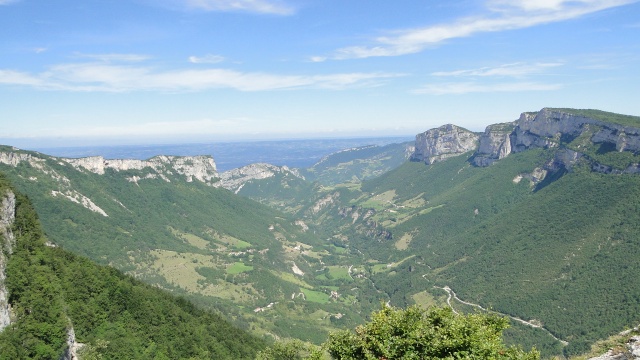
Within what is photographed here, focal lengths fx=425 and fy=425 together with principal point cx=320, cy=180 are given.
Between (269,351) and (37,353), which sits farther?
(269,351)

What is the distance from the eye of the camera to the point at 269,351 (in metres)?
74.3

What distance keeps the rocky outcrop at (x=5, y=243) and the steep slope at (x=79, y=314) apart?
342 mm

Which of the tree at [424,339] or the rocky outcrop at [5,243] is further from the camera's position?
the rocky outcrop at [5,243]

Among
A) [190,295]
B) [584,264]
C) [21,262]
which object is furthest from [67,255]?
[584,264]

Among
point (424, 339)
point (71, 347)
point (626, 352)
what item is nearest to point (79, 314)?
point (71, 347)

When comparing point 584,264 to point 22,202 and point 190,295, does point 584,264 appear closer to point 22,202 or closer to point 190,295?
→ point 190,295

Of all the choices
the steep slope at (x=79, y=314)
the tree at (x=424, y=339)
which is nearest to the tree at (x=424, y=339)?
the tree at (x=424, y=339)

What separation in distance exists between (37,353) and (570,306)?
591 ft

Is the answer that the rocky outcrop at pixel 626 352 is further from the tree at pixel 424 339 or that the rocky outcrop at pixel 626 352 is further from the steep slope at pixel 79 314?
the steep slope at pixel 79 314

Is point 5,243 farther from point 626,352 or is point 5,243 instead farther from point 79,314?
point 626,352

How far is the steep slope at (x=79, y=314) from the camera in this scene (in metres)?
57.9

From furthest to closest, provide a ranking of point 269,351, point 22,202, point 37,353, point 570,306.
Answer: point 570,306 → point 22,202 → point 269,351 → point 37,353

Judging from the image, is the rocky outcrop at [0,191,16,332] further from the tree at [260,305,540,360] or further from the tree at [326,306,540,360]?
the tree at [326,306,540,360]

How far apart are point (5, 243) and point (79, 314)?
1670cm
